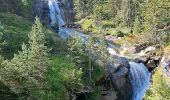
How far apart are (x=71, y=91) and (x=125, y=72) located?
55.5ft

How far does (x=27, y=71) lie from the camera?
40875mm

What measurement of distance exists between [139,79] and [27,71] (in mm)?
35536

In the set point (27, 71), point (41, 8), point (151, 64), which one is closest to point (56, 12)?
point (41, 8)

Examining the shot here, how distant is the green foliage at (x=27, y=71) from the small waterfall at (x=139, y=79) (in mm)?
27576

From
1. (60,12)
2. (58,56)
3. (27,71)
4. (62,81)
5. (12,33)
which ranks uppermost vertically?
(60,12)

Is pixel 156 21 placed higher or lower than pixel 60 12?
lower

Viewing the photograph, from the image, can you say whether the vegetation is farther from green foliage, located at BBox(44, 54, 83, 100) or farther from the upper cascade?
the upper cascade

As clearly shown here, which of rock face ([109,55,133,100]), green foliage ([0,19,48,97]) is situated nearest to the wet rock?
rock face ([109,55,133,100])

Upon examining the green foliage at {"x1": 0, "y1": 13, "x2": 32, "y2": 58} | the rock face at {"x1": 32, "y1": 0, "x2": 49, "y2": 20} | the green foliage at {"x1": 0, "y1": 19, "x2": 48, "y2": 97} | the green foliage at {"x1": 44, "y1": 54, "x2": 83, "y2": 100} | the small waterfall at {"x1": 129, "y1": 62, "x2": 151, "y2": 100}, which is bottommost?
the small waterfall at {"x1": 129, "y1": 62, "x2": 151, "y2": 100}

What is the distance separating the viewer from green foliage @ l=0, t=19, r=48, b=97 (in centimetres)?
3853

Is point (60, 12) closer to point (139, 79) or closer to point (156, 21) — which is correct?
point (156, 21)

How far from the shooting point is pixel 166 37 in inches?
3568

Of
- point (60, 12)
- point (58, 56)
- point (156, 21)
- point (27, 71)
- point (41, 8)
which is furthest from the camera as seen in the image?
point (60, 12)

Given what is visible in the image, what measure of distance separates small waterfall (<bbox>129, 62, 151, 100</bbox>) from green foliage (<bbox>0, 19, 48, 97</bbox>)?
90.5 feet
